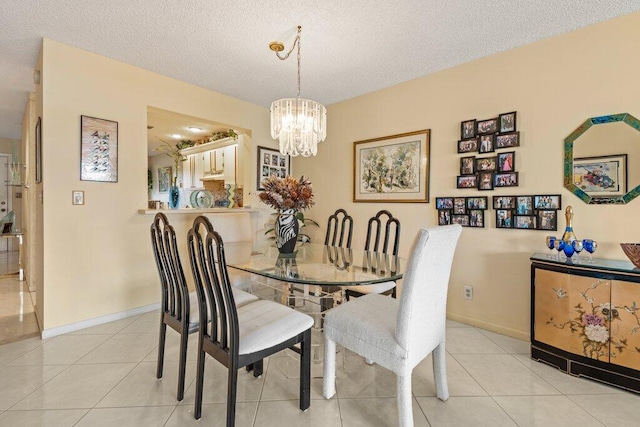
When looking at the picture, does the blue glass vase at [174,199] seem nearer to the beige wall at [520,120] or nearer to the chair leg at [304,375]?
the beige wall at [520,120]

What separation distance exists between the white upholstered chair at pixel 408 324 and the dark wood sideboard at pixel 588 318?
0.97 metres

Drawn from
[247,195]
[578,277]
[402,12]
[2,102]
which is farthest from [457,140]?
[2,102]

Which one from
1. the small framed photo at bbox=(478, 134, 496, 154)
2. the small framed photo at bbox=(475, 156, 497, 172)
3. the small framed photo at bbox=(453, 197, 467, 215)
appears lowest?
the small framed photo at bbox=(453, 197, 467, 215)

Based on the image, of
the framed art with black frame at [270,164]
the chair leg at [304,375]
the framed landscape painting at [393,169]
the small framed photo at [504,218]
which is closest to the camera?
the chair leg at [304,375]

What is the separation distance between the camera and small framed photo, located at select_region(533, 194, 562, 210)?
2273 mm

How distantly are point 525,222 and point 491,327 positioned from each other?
980mm

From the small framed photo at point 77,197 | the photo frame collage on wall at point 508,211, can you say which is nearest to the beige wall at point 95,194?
the small framed photo at point 77,197

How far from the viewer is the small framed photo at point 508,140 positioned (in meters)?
2.46

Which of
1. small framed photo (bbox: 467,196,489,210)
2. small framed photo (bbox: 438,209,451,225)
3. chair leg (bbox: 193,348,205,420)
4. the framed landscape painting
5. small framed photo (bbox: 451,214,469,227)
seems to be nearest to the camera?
chair leg (bbox: 193,348,205,420)

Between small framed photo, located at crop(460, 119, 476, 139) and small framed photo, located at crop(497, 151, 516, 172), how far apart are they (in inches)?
12.5

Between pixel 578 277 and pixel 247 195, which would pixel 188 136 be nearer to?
pixel 247 195

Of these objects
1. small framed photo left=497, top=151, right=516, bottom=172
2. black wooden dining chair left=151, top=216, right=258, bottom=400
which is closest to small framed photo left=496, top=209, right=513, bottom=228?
small framed photo left=497, top=151, right=516, bottom=172

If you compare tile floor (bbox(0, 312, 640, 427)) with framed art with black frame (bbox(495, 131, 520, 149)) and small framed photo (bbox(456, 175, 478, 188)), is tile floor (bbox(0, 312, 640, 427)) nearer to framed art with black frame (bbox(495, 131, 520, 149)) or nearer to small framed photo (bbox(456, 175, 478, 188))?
small framed photo (bbox(456, 175, 478, 188))

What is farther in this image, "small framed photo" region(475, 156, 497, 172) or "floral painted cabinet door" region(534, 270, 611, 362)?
"small framed photo" region(475, 156, 497, 172)
